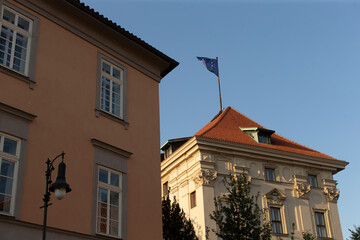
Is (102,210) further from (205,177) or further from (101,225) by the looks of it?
(205,177)

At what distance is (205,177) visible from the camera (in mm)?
31016

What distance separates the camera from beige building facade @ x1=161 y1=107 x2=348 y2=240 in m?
31.4

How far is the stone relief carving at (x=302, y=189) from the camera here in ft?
110

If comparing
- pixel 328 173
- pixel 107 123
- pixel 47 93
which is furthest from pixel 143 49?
pixel 328 173

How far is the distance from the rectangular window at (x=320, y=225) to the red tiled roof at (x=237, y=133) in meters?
4.48

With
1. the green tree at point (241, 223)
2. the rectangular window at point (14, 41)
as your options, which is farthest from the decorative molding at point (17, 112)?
the green tree at point (241, 223)

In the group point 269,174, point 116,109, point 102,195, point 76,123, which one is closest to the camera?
point 102,195

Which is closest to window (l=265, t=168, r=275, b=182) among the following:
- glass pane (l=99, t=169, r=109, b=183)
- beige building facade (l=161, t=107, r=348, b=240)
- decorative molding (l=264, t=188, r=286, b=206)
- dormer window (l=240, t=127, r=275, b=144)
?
beige building facade (l=161, t=107, r=348, b=240)

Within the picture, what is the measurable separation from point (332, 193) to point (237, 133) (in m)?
8.36

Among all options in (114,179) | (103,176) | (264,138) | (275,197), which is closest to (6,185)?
(103,176)

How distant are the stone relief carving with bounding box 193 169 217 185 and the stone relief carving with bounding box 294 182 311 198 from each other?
652 centimetres

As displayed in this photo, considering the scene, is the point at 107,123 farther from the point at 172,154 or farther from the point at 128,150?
the point at 172,154

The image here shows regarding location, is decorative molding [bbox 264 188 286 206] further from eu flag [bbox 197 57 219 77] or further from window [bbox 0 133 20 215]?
window [bbox 0 133 20 215]

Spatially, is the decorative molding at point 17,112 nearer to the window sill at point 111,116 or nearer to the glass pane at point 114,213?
the window sill at point 111,116
